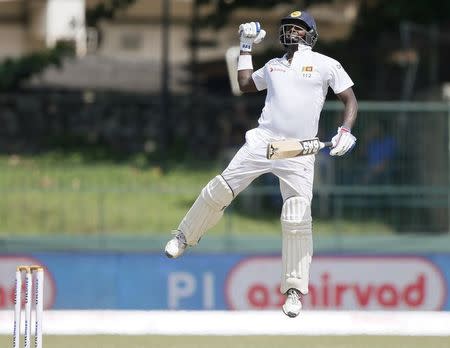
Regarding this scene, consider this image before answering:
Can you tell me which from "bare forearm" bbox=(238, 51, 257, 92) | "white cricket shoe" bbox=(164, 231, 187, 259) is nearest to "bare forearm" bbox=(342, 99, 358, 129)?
"bare forearm" bbox=(238, 51, 257, 92)

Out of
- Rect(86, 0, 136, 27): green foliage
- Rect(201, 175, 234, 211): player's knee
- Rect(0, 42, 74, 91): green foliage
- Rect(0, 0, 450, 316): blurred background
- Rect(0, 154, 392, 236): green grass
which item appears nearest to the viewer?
Rect(201, 175, 234, 211): player's knee

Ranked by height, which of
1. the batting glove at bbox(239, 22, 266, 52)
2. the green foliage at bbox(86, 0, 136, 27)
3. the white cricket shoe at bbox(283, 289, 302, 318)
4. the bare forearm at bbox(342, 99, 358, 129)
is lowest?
the white cricket shoe at bbox(283, 289, 302, 318)

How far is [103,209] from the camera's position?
15.8m

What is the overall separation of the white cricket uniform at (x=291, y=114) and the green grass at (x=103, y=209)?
673cm

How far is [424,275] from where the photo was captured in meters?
13.6

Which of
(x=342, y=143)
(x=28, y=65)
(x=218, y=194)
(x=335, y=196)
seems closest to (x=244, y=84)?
(x=218, y=194)

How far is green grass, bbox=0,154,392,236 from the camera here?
1578 cm

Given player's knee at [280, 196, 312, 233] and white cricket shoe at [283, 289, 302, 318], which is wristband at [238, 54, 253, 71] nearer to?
player's knee at [280, 196, 312, 233]

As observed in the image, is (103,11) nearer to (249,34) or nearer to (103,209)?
(103,209)

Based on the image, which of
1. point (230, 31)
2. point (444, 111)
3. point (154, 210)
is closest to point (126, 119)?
point (154, 210)

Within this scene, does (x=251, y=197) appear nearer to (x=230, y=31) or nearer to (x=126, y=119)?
(x=126, y=119)

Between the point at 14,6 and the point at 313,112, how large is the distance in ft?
71.1
